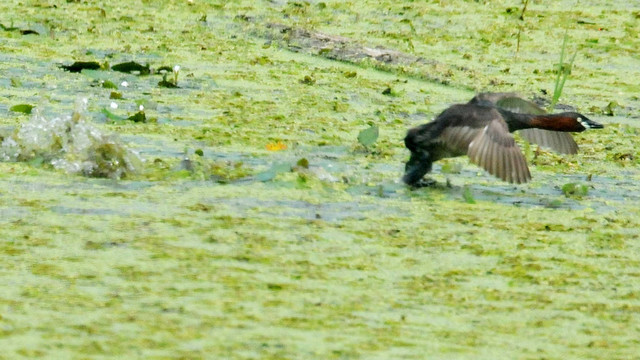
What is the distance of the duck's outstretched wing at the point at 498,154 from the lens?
5305 millimetres

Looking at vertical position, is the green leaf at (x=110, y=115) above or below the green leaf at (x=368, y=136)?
below

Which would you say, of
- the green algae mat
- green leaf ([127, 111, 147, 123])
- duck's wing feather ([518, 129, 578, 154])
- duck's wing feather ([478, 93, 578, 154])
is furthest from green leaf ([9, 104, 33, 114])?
duck's wing feather ([518, 129, 578, 154])

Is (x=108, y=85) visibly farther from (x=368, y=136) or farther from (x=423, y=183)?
(x=423, y=183)

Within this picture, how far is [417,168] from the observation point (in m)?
5.48

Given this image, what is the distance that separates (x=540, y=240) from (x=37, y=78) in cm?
347

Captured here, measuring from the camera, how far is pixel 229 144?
5.96 m

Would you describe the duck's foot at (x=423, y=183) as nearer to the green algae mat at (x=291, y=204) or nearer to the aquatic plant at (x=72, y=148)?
the green algae mat at (x=291, y=204)

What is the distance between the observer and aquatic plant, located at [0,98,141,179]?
5.23 m

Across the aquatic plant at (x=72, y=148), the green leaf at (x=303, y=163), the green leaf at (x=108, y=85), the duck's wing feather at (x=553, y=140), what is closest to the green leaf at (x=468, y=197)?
the green leaf at (x=303, y=163)

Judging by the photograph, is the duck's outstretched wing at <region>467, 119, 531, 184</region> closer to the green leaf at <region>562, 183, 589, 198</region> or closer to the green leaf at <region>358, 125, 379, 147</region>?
the green leaf at <region>562, 183, 589, 198</region>

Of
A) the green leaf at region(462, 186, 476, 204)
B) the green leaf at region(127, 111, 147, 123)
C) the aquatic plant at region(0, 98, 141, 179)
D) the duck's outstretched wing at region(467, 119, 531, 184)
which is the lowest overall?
the green leaf at region(127, 111, 147, 123)

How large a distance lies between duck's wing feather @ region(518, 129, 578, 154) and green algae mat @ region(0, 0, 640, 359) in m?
0.10

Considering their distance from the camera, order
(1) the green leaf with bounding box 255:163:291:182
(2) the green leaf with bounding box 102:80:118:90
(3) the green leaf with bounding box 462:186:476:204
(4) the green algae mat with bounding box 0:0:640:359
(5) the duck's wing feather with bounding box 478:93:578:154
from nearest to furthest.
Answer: (4) the green algae mat with bounding box 0:0:640:359 < (3) the green leaf with bounding box 462:186:476:204 < (1) the green leaf with bounding box 255:163:291:182 < (5) the duck's wing feather with bounding box 478:93:578:154 < (2) the green leaf with bounding box 102:80:118:90

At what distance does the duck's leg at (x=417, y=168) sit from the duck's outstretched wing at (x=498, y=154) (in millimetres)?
186
